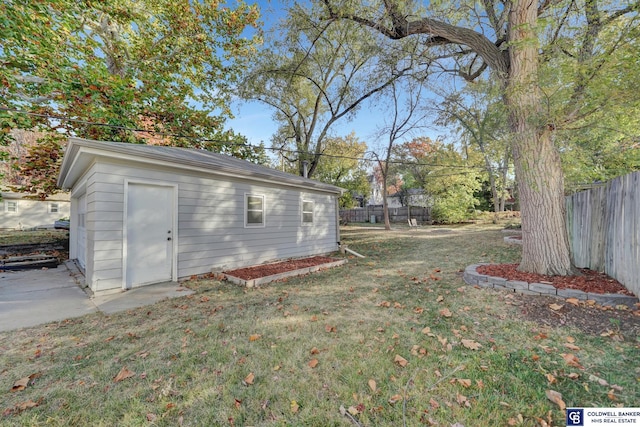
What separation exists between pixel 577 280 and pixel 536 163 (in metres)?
1.89

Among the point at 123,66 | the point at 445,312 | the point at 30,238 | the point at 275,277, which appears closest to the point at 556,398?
the point at 445,312

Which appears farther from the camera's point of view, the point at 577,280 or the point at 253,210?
the point at 253,210

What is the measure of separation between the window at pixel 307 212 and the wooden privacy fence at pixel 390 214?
16.5m

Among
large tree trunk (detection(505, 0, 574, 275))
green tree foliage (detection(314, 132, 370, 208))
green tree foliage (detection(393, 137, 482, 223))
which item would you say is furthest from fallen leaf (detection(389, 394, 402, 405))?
green tree foliage (detection(314, 132, 370, 208))

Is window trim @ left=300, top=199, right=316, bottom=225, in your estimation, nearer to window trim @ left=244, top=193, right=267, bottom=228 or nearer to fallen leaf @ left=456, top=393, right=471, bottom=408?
window trim @ left=244, top=193, right=267, bottom=228

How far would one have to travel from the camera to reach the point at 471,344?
2553 millimetres

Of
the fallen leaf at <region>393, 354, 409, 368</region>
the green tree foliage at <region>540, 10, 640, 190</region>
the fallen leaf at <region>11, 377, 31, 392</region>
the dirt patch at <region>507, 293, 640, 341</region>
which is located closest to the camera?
the fallen leaf at <region>11, 377, 31, 392</region>

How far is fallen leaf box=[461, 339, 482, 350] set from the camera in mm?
2506

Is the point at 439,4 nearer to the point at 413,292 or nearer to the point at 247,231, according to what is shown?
the point at 413,292

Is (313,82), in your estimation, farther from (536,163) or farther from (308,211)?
(536,163)

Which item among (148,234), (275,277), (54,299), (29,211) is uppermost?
(29,211)

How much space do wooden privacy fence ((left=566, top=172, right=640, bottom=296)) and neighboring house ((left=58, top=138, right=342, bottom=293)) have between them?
6377 millimetres

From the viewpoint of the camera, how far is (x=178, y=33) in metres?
9.85

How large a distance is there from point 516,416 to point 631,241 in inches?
128
